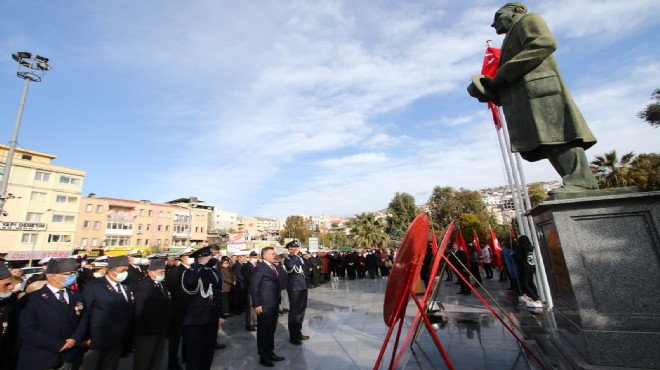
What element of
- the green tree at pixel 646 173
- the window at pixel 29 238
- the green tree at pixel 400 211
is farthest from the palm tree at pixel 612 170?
the window at pixel 29 238

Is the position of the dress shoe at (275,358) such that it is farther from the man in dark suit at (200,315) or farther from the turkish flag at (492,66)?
the turkish flag at (492,66)

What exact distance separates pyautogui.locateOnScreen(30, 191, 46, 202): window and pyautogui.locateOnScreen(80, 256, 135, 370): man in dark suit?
45.4 metres

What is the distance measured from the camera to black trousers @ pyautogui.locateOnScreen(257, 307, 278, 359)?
4766 millimetres

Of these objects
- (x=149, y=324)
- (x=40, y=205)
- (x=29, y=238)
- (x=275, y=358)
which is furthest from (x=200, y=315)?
(x=40, y=205)

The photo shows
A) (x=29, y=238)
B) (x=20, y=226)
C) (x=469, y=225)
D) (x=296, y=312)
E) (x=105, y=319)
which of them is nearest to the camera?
(x=105, y=319)

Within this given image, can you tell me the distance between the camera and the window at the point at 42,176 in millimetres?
36375

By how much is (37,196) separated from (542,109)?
5004 cm

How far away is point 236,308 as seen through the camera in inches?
380

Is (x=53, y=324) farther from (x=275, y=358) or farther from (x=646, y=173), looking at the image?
(x=646, y=173)

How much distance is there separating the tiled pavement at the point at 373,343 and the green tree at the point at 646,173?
16.2m

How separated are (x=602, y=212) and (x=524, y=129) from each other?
49.8 inches

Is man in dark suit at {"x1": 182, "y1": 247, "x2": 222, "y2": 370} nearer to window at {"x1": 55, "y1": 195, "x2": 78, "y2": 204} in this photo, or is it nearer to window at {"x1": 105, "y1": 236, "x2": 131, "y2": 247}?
window at {"x1": 55, "y1": 195, "x2": 78, "y2": 204}

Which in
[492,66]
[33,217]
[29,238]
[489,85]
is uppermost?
[33,217]

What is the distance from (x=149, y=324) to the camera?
13.7 feet
